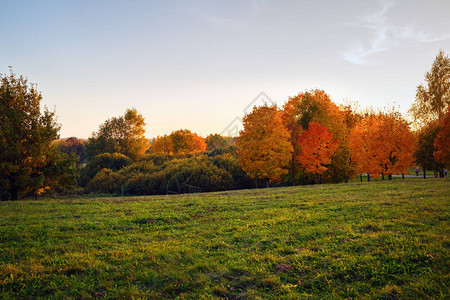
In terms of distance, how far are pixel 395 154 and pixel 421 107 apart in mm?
25628

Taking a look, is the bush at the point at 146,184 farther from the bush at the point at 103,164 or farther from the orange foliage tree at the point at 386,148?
the orange foliage tree at the point at 386,148

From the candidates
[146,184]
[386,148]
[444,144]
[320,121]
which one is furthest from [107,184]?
[444,144]

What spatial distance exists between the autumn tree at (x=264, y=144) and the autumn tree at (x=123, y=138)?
40097mm

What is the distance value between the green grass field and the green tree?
11.0 metres

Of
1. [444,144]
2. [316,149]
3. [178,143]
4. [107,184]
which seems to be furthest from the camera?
[178,143]

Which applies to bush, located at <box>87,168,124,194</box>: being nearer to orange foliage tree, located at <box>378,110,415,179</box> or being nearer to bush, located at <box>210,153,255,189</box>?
bush, located at <box>210,153,255,189</box>

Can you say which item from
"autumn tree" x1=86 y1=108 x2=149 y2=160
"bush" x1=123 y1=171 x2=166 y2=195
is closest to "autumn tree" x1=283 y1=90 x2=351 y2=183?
"bush" x1=123 y1=171 x2=166 y2=195

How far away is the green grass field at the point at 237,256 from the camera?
6.14 metres

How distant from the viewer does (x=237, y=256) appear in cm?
808

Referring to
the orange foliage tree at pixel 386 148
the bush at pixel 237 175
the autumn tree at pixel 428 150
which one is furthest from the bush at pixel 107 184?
the autumn tree at pixel 428 150

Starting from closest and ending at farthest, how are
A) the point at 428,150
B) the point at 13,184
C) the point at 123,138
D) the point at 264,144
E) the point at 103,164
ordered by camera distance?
the point at 13,184, the point at 264,144, the point at 428,150, the point at 103,164, the point at 123,138

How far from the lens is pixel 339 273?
6.68 meters

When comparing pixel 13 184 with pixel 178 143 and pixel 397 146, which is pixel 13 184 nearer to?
pixel 397 146

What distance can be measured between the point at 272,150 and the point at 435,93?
131 ft
